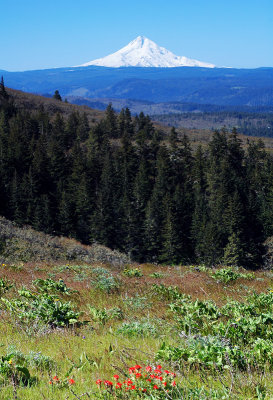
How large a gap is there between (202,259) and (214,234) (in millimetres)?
4592

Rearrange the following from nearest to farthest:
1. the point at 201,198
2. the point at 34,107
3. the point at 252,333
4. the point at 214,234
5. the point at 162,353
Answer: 1. the point at 162,353
2. the point at 252,333
3. the point at 214,234
4. the point at 201,198
5. the point at 34,107

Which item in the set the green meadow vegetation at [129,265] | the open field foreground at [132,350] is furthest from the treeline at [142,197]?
the open field foreground at [132,350]

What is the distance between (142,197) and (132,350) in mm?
60606

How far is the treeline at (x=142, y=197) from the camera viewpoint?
56250mm

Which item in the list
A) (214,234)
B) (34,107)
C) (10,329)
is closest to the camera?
(10,329)

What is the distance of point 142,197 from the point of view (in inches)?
2571

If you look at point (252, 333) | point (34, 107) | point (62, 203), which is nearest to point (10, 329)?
point (252, 333)

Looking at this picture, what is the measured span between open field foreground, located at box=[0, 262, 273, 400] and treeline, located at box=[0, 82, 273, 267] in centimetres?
4693

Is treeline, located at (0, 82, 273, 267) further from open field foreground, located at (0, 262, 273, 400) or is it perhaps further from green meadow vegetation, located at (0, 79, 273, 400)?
open field foreground, located at (0, 262, 273, 400)

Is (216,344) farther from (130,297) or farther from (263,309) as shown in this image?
(130,297)

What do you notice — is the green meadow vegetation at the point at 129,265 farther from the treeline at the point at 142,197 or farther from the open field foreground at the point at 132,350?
the treeline at the point at 142,197

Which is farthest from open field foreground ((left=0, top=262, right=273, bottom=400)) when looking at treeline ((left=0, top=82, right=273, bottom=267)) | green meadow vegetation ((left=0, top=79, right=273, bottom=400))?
treeline ((left=0, top=82, right=273, bottom=267))

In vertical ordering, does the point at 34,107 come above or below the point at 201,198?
above

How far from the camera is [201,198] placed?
63.1 metres
